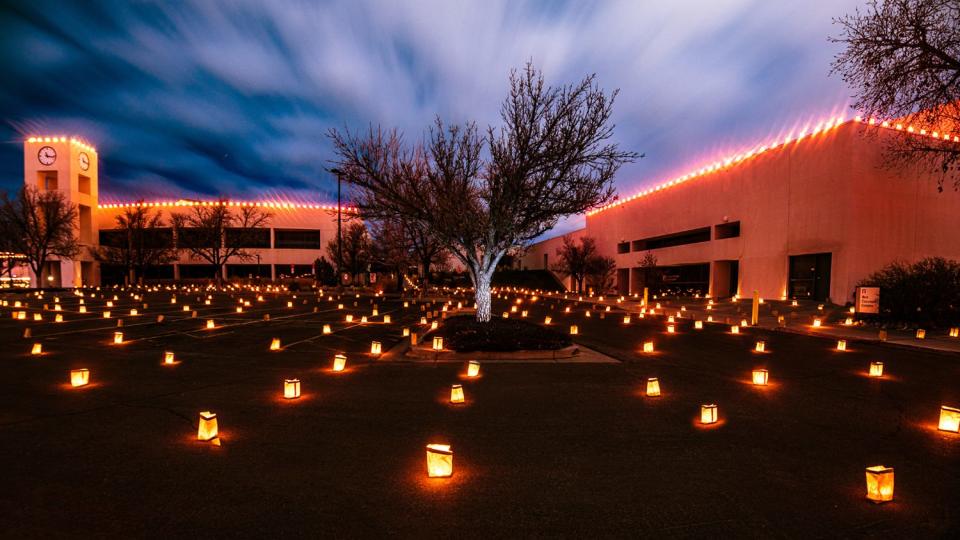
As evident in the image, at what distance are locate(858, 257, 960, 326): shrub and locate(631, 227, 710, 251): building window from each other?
20184mm

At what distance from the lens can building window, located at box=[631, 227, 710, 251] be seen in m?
38.4

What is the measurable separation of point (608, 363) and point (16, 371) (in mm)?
11742

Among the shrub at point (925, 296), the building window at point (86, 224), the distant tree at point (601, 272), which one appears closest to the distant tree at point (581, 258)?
the distant tree at point (601, 272)

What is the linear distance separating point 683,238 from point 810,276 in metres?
13.0

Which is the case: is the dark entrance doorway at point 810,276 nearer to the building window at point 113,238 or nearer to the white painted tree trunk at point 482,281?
the white painted tree trunk at point 482,281

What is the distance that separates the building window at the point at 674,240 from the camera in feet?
126

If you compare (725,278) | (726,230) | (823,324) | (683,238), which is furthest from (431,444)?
(683,238)

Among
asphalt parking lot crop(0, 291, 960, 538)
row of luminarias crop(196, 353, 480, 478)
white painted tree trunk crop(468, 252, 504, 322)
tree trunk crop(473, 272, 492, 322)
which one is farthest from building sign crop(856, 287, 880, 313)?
row of luminarias crop(196, 353, 480, 478)

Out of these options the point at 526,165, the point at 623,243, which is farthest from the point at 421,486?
the point at 623,243

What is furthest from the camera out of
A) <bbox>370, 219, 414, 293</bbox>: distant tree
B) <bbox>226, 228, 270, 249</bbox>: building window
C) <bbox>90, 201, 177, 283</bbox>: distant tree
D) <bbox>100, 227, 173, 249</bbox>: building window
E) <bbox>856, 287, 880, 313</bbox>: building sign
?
<bbox>226, 228, 270, 249</bbox>: building window

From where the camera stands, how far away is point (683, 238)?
40.9 metres

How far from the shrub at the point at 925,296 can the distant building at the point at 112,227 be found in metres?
50.2

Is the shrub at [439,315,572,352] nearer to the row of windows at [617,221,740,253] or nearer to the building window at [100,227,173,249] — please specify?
the row of windows at [617,221,740,253]

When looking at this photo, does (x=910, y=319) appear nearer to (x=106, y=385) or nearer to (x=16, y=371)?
(x=106, y=385)
